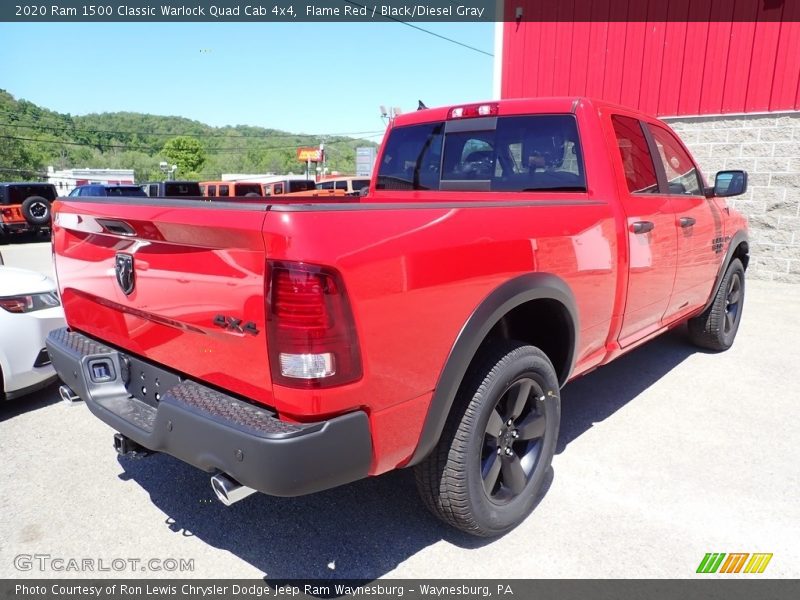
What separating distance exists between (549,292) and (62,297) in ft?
7.67

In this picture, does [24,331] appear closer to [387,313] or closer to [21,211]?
[387,313]

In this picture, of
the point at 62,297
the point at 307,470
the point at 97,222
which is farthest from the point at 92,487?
the point at 307,470

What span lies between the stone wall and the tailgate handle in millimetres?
9494

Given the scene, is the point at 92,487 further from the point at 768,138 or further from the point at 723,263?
the point at 768,138

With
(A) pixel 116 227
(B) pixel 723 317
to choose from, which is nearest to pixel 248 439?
→ (A) pixel 116 227

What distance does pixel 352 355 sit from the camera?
5.51 ft

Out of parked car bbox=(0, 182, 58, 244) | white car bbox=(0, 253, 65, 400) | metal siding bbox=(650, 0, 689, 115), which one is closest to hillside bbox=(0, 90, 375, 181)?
parked car bbox=(0, 182, 58, 244)

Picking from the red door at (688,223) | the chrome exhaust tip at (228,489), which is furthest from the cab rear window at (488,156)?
the chrome exhaust tip at (228,489)

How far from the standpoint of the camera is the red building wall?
824cm

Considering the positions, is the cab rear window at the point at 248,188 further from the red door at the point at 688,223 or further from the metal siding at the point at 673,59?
the red door at the point at 688,223

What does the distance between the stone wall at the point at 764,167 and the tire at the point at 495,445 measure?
809cm

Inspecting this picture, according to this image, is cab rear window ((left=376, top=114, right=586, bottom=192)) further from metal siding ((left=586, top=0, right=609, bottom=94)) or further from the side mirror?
metal siding ((left=586, top=0, right=609, bottom=94))

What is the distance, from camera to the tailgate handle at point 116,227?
2096 millimetres

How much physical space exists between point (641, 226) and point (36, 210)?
19355mm
